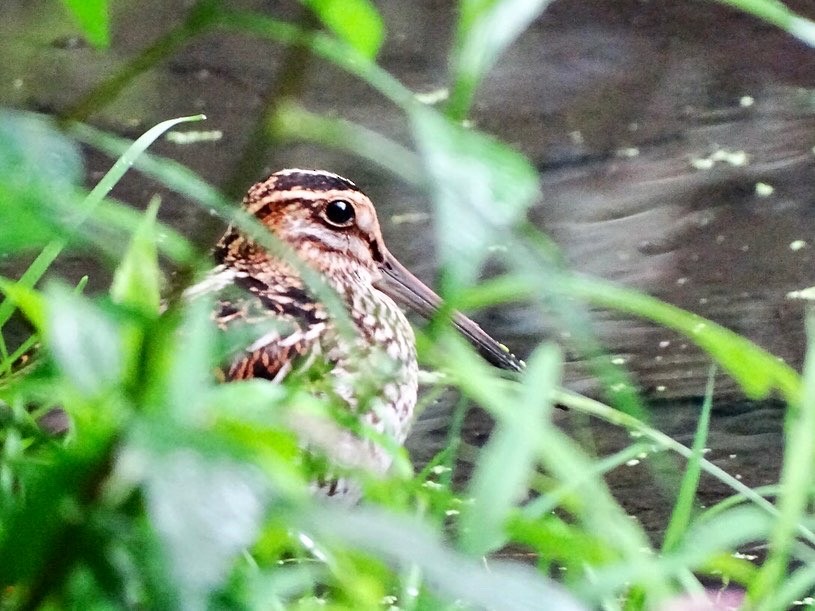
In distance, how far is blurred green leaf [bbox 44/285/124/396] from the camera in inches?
13.8

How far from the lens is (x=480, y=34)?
1.13 feet

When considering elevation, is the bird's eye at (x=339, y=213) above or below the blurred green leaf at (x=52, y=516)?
above

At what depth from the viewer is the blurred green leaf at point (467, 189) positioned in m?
0.33

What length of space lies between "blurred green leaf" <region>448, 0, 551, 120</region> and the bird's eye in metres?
1.26

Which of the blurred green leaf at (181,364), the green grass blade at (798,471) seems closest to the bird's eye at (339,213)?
the green grass blade at (798,471)

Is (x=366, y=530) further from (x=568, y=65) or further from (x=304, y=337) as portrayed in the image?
(x=568, y=65)

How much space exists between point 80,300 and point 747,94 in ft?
7.54

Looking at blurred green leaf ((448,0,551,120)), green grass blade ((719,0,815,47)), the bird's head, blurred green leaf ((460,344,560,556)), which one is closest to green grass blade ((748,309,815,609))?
blurred green leaf ((460,344,560,556))

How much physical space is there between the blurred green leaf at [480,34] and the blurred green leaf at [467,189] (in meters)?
0.01

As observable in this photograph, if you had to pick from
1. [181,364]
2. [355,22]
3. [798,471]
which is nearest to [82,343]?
[181,364]

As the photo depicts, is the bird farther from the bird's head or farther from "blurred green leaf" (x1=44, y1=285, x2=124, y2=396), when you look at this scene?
"blurred green leaf" (x1=44, y1=285, x2=124, y2=396)

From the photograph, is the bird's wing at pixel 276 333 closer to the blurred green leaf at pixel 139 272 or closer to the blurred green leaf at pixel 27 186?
the blurred green leaf at pixel 139 272

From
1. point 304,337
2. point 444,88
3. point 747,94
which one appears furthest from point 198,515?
point 747,94

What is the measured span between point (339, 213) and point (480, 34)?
1.29m
